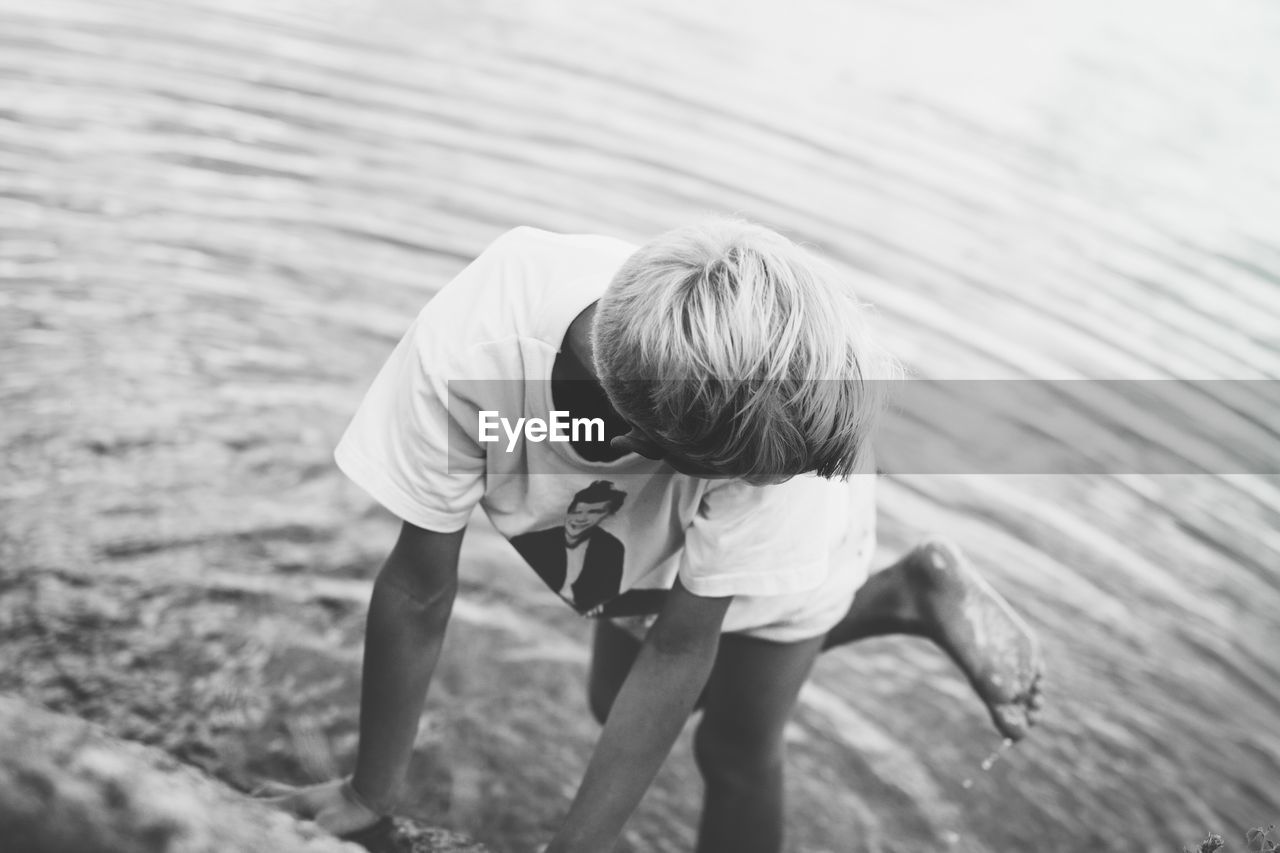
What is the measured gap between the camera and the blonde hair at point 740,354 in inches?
62.9

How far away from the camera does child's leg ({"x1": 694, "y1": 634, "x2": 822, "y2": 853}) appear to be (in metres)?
2.52

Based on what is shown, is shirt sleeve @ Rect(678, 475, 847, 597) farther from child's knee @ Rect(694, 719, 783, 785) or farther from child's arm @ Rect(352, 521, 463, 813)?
child's knee @ Rect(694, 719, 783, 785)

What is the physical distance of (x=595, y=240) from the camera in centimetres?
213

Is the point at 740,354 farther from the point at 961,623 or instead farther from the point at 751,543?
the point at 961,623

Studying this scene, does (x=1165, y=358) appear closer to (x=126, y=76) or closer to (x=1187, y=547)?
(x=1187, y=547)

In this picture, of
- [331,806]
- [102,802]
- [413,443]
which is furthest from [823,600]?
[102,802]

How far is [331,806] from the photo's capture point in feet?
8.01

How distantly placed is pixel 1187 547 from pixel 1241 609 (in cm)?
42

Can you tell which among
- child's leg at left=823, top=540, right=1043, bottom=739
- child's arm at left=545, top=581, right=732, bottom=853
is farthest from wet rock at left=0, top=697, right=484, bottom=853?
child's leg at left=823, top=540, right=1043, bottom=739

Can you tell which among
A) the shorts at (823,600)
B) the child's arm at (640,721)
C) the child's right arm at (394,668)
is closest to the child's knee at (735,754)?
the shorts at (823,600)

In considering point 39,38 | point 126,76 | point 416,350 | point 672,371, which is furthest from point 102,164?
point 672,371

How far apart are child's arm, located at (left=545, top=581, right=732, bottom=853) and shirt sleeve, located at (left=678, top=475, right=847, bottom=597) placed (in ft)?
0.25

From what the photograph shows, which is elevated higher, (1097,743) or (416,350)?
(416,350)

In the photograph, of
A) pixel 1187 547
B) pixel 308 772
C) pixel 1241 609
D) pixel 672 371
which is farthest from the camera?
pixel 1187 547
